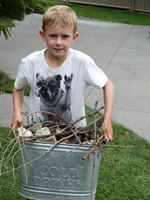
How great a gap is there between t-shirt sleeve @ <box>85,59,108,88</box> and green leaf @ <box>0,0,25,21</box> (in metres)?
3.26

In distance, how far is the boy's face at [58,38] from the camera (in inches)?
98.7

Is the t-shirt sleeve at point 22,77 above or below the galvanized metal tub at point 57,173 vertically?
above

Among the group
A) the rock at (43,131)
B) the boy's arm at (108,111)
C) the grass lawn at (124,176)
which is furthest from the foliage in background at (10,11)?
the rock at (43,131)

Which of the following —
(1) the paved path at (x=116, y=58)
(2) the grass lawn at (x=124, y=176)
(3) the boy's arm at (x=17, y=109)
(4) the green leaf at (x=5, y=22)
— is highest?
(3) the boy's arm at (x=17, y=109)

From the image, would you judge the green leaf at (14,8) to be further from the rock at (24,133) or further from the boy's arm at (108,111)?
the rock at (24,133)

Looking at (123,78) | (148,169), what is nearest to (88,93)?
(123,78)

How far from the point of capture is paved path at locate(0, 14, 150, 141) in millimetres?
5469

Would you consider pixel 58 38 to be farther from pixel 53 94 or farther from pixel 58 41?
pixel 53 94

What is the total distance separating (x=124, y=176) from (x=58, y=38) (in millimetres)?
1782

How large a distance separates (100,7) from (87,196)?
17.8 metres

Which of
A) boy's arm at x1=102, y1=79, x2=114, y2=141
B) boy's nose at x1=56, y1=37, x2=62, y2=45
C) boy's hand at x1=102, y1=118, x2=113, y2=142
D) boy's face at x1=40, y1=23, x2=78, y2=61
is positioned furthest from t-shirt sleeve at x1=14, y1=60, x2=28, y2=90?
boy's hand at x1=102, y1=118, x2=113, y2=142

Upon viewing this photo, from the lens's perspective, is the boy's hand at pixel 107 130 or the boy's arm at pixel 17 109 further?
the boy's arm at pixel 17 109

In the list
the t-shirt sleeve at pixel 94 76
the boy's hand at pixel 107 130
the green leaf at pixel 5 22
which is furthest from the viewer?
the green leaf at pixel 5 22

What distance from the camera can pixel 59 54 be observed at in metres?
2.60
